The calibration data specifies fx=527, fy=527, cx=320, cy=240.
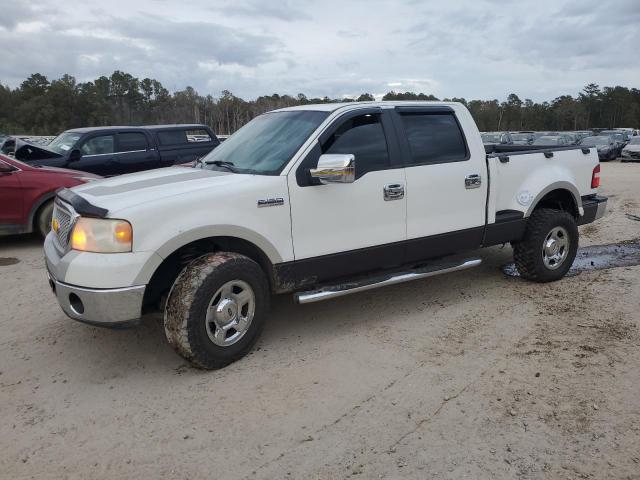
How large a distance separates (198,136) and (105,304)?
8531mm

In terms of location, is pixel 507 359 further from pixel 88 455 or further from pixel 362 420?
pixel 88 455

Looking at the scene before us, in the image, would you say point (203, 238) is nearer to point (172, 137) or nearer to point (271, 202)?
point (271, 202)

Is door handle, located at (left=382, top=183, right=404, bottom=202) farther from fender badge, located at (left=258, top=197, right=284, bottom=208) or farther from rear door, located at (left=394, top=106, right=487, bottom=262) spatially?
fender badge, located at (left=258, top=197, right=284, bottom=208)

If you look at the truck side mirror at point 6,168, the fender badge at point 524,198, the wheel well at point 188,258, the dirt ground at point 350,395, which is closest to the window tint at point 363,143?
the wheel well at point 188,258

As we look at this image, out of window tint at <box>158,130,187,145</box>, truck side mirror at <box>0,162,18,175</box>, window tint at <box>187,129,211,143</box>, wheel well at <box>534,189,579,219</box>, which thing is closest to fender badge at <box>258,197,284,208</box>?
wheel well at <box>534,189,579,219</box>

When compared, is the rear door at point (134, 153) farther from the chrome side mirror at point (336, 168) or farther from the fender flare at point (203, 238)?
the chrome side mirror at point (336, 168)

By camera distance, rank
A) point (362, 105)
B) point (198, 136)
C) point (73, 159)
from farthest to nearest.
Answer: point (198, 136) → point (73, 159) → point (362, 105)

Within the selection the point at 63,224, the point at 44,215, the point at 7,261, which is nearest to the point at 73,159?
the point at 44,215

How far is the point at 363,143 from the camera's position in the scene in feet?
14.6

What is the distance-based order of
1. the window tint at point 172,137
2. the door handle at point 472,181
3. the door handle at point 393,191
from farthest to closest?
the window tint at point 172,137 → the door handle at point 472,181 → the door handle at point 393,191

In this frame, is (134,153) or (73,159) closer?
(73,159)

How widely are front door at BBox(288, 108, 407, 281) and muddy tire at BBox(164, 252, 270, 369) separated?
48 cm

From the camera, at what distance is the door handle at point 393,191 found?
14.6 feet

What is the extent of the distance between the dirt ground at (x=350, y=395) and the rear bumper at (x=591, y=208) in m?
1.06
